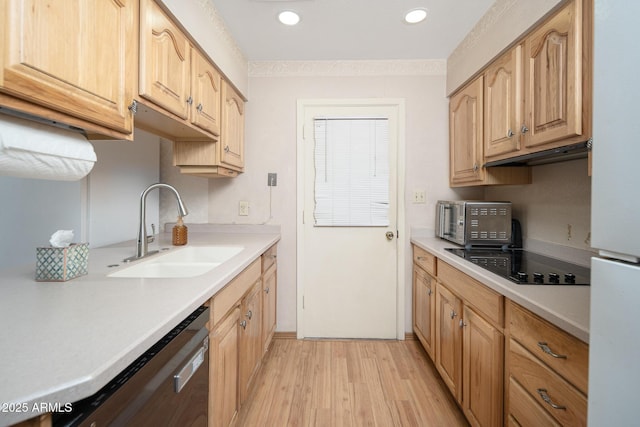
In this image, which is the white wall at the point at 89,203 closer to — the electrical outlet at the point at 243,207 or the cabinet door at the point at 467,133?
the electrical outlet at the point at 243,207

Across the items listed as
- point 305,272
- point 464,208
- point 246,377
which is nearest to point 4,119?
point 246,377

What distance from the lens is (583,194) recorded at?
4.71 ft

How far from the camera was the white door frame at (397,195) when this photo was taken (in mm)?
2334

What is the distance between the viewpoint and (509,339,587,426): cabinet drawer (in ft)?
2.55

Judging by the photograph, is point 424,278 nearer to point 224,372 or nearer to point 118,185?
point 224,372

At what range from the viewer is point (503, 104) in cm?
158

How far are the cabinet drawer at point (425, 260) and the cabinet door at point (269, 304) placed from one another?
114 centimetres

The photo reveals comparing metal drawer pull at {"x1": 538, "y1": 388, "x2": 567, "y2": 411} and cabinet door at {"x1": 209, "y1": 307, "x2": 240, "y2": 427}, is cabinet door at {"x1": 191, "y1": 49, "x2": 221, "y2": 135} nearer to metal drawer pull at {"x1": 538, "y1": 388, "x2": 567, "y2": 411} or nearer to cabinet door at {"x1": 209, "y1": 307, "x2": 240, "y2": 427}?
cabinet door at {"x1": 209, "y1": 307, "x2": 240, "y2": 427}

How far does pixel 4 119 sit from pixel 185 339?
73 cm

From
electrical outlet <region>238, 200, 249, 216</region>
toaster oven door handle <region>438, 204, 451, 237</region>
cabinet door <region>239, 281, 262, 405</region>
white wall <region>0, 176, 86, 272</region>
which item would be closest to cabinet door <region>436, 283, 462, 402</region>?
toaster oven door handle <region>438, 204, 451, 237</region>

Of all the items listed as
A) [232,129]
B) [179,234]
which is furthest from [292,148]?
[179,234]

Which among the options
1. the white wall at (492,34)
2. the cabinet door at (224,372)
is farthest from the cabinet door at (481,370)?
the white wall at (492,34)

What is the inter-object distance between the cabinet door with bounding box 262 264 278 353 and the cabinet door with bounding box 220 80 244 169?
864 mm

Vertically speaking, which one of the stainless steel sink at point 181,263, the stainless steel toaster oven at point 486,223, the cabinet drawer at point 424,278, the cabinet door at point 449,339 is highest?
the stainless steel toaster oven at point 486,223
